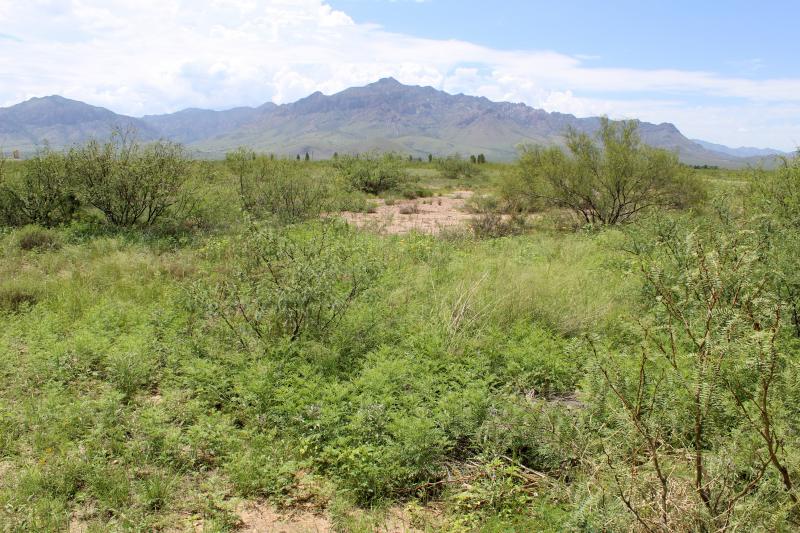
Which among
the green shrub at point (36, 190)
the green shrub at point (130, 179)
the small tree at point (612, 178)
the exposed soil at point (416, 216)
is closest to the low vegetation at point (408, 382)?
the green shrub at point (36, 190)

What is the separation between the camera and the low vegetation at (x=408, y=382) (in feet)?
9.92

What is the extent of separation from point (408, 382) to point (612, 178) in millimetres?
11262

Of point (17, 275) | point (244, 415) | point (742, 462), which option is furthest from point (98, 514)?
point (17, 275)

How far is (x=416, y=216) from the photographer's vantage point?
59.0 feet

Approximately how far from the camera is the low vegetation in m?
3.02

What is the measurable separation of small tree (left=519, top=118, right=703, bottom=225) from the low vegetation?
3.19m

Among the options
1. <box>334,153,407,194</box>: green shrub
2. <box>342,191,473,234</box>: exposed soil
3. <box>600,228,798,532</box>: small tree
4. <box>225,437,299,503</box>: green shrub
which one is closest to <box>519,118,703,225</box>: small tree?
<box>342,191,473,234</box>: exposed soil

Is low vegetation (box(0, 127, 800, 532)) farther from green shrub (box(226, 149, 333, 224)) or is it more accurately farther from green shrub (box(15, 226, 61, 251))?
green shrub (box(226, 149, 333, 224))

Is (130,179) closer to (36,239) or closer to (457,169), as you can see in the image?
(36,239)

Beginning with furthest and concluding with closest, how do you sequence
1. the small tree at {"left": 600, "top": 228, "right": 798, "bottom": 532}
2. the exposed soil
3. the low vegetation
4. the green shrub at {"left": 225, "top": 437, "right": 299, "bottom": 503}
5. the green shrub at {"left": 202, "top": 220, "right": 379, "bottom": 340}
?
the exposed soil
the green shrub at {"left": 202, "top": 220, "right": 379, "bottom": 340}
the green shrub at {"left": 225, "top": 437, "right": 299, "bottom": 503}
the low vegetation
the small tree at {"left": 600, "top": 228, "right": 798, "bottom": 532}

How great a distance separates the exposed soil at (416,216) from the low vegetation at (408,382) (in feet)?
11.5

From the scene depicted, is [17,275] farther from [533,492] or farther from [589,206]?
[589,206]

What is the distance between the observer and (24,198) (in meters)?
12.2

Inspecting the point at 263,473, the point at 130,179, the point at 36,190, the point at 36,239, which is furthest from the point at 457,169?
the point at 263,473
